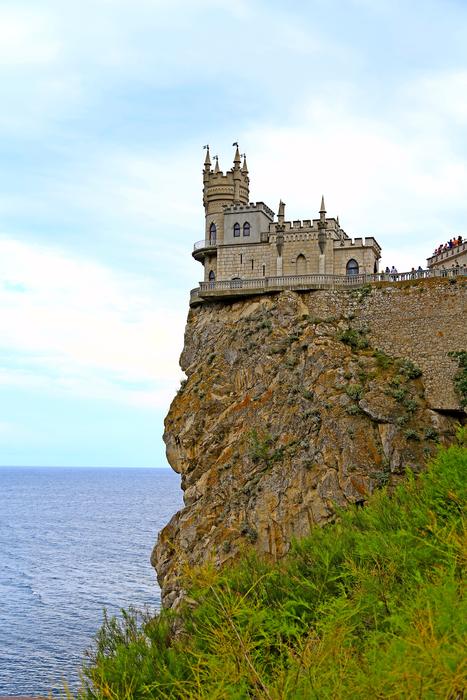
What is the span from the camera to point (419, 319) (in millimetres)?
38719

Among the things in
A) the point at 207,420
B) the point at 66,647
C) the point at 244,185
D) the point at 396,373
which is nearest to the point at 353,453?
the point at 396,373

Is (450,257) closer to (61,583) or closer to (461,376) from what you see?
(461,376)

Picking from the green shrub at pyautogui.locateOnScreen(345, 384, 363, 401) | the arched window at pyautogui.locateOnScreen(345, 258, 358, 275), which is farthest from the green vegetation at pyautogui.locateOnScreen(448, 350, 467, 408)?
the arched window at pyautogui.locateOnScreen(345, 258, 358, 275)

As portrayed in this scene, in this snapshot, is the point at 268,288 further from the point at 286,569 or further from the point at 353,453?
the point at 286,569

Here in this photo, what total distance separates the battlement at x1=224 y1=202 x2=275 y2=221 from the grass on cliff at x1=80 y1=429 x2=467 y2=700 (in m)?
24.1

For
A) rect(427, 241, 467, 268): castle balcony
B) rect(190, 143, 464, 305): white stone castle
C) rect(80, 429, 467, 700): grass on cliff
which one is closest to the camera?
rect(80, 429, 467, 700): grass on cliff

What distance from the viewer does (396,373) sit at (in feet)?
124

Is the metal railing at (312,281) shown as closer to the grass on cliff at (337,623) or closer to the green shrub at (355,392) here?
the green shrub at (355,392)

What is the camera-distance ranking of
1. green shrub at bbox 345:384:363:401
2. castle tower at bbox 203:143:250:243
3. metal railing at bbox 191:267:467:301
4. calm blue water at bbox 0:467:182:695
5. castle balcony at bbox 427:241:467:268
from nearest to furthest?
green shrub at bbox 345:384:363:401 < metal railing at bbox 191:267:467:301 < castle balcony at bbox 427:241:467:268 < calm blue water at bbox 0:467:182:695 < castle tower at bbox 203:143:250:243

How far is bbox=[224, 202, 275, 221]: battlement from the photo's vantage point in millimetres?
47094

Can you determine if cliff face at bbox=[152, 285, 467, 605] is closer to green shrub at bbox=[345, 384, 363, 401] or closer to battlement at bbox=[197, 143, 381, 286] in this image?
green shrub at bbox=[345, 384, 363, 401]

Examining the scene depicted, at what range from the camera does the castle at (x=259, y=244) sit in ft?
146

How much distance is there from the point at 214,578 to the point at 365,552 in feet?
20.3

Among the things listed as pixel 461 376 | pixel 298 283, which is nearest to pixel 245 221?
pixel 298 283
